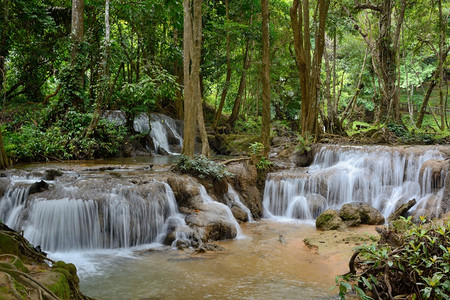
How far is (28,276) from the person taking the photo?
2678 millimetres

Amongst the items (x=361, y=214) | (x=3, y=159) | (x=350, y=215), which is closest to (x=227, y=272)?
(x=350, y=215)

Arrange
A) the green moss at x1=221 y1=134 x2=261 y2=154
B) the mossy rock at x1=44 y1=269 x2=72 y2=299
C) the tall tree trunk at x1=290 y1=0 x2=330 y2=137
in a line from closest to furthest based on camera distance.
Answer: the mossy rock at x1=44 y1=269 x2=72 y2=299, the tall tree trunk at x1=290 y1=0 x2=330 y2=137, the green moss at x1=221 y1=134 x2=261 y2=154

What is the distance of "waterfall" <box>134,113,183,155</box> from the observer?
17.4 meters

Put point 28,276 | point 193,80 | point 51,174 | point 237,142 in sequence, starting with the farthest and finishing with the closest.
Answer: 1. point 237,142
2. point 193,80
3. point 51,174
4. point 28,276

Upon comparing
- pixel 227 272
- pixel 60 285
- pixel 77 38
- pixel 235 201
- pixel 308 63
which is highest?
pixel 77 38

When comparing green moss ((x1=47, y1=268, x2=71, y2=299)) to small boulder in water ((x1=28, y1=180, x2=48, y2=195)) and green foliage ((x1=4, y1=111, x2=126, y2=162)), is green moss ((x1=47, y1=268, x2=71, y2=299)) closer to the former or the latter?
small boulder in water ((x1=28, y1=180, x2=48, y2=195))

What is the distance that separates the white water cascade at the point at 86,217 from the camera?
751 centimetres

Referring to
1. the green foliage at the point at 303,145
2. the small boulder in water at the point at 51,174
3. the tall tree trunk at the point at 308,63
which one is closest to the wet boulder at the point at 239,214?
the small boulder in water at the point at 51,174

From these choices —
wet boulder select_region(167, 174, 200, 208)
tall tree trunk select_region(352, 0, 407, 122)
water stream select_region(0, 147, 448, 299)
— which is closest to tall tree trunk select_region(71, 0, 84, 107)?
water stream select_region(0, 147, 448, 299)

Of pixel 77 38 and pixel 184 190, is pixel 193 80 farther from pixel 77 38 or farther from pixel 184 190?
pixel 77 38

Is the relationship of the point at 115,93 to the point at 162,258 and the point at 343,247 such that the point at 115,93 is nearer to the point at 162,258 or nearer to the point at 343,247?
the point at 162,258

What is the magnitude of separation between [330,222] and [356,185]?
9.64 feet

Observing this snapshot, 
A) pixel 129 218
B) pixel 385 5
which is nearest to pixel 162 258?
pixel 129 218

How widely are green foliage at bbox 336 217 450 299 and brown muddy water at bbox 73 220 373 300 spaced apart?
1.04 metres
